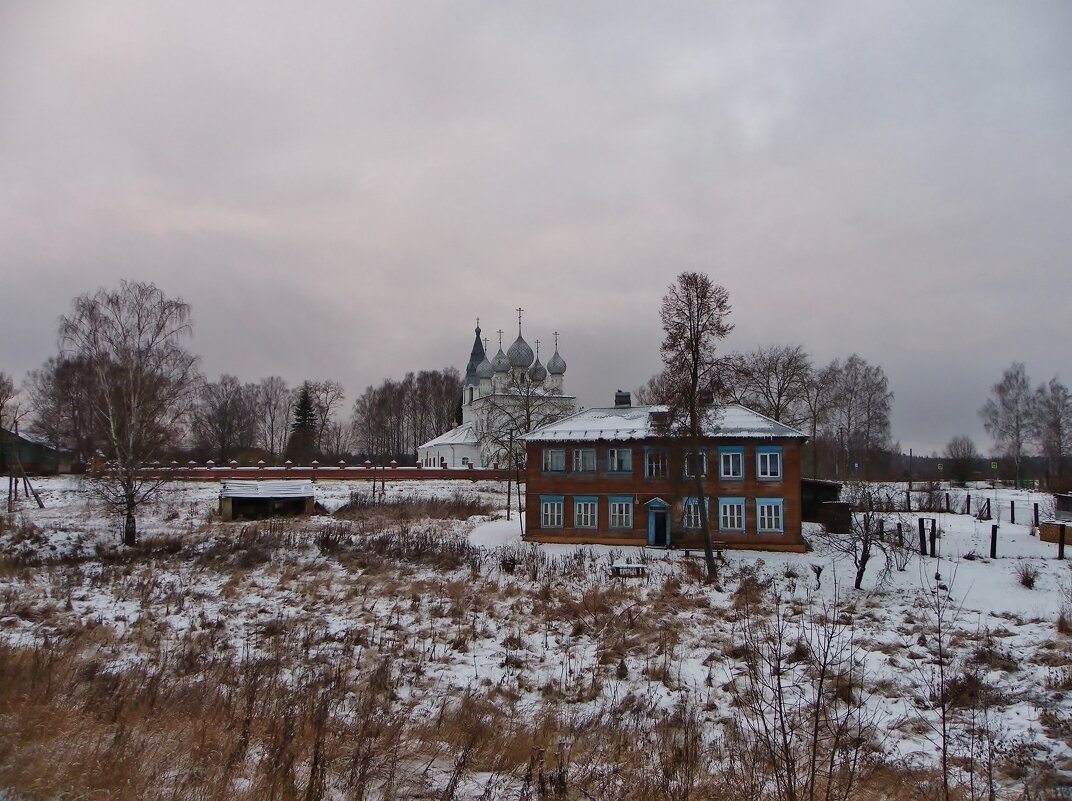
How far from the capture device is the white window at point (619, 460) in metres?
31.7

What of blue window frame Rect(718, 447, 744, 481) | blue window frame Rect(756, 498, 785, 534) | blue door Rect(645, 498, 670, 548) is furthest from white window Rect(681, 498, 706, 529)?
blue window frame Rect(756, 498, 785, 534)

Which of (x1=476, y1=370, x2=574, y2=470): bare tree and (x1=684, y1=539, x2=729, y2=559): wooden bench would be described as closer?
(x1=684, y1=539, x2=729, y2=559): wooden bench

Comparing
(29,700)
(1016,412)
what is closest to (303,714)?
(29,700)

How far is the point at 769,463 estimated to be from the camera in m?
30.1

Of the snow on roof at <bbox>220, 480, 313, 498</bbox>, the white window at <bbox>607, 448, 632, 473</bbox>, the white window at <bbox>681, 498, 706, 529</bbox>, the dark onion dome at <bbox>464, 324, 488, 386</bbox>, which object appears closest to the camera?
the white window at <bbox>681, 498, 706, 529</bbox>

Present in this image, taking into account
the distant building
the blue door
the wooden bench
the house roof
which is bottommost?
the wooden bench

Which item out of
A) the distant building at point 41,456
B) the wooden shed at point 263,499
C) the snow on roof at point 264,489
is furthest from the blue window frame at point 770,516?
the distant building at point 41,456

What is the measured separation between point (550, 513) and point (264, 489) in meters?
16.4

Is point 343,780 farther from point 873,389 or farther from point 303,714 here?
point 873,389

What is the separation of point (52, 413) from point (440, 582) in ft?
183

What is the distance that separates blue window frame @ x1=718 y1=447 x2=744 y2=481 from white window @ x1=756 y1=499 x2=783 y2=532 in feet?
4.99

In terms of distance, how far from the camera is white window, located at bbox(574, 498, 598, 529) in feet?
105

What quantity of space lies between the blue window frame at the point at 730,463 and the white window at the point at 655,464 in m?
2.38

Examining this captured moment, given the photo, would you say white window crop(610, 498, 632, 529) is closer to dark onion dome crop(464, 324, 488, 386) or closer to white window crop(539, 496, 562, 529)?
white window crop(539, 496, 562, 529)
